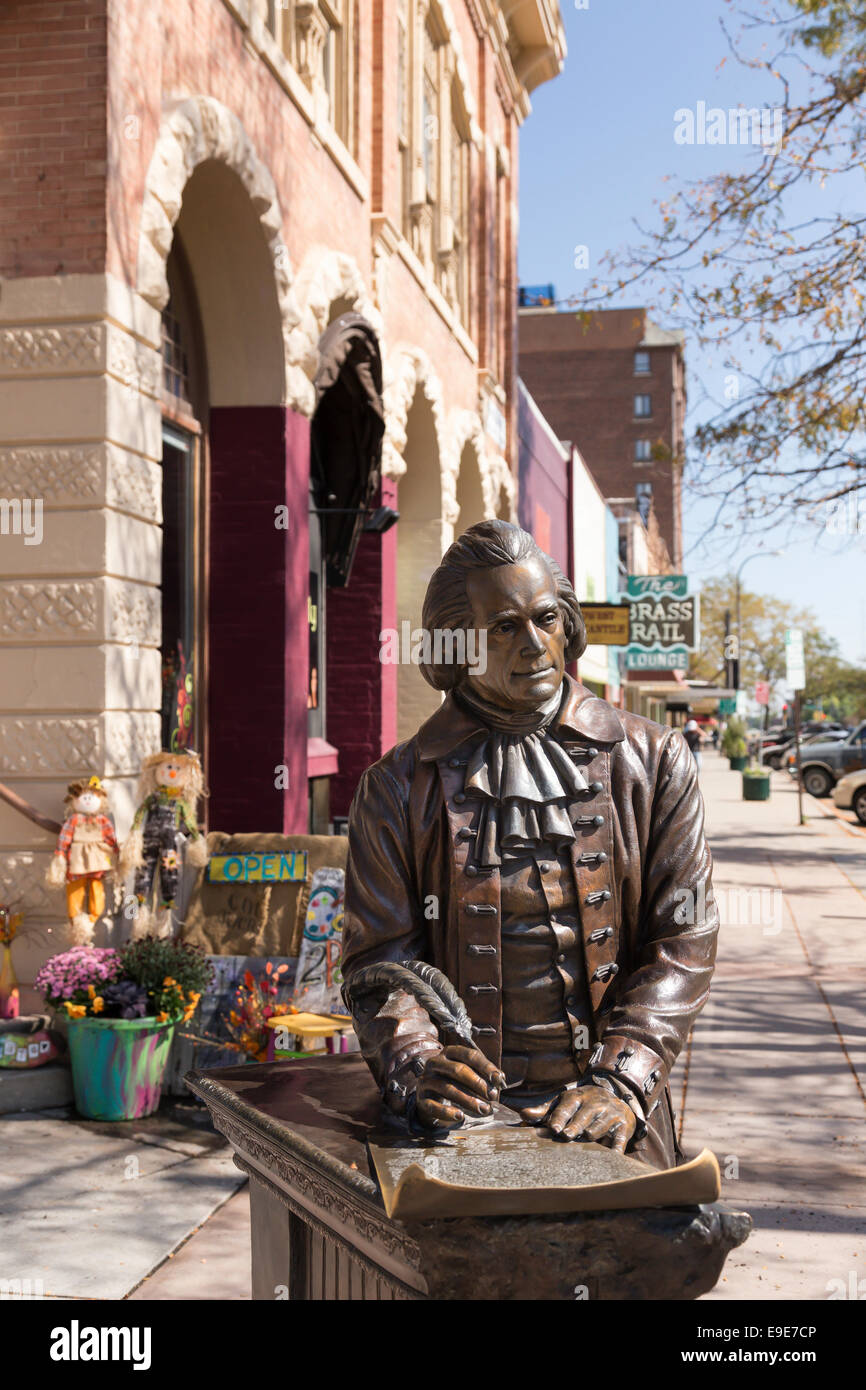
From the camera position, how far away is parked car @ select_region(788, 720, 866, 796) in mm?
33844

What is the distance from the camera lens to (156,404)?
26.2ft

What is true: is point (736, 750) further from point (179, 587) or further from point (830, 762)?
point (179, 587)

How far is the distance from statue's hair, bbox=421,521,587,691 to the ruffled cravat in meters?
0.12

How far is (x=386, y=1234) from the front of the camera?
7.54ft

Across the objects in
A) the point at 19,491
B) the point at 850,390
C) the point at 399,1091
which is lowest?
the point at 399,1091

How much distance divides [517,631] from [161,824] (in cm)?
507

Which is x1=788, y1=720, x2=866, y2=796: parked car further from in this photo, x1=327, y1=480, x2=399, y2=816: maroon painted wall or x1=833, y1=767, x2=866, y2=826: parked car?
x1=327, y1=480, x2=399, y2=816: maroon painted wall

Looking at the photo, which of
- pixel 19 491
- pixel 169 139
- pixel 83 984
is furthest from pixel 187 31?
pixel 83 984

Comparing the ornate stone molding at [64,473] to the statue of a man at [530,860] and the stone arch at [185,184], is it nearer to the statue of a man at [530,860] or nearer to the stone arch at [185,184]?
the stone arch at [185,184]

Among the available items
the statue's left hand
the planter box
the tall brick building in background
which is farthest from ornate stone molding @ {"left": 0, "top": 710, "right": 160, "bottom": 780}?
the tall brick building in background

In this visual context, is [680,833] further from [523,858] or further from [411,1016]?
[411,1016]

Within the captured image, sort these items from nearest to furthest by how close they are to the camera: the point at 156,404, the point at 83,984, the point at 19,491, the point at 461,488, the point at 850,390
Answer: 1. the point at 83,984
2. the point at 19,491
3. the point at 156,404
4. the point at 850,390
5. the point at 461,488
